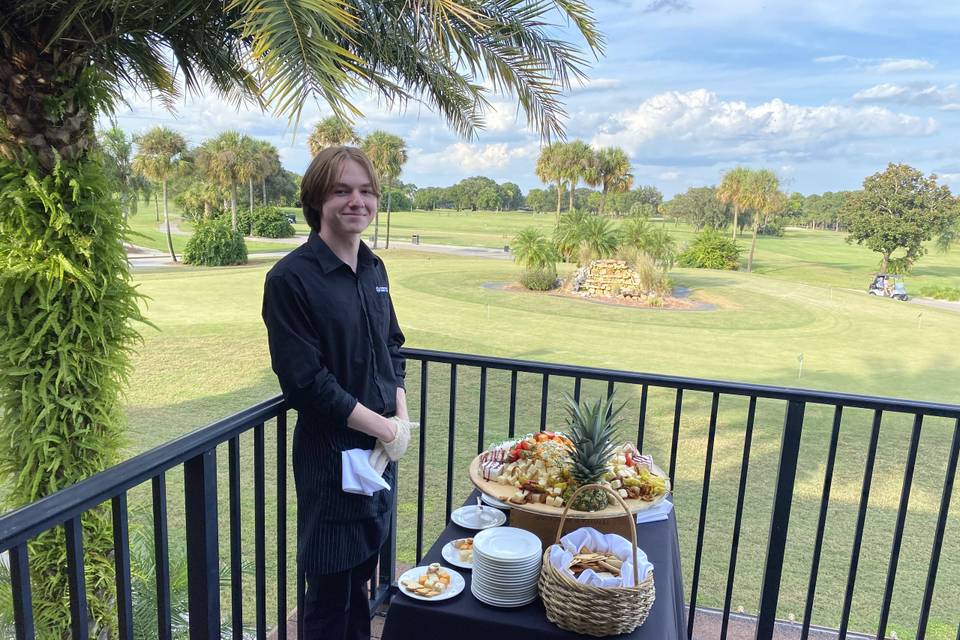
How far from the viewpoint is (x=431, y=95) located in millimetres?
5707

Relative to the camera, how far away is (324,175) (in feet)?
5.84

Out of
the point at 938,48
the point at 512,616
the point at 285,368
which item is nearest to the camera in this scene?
the point at 512,616

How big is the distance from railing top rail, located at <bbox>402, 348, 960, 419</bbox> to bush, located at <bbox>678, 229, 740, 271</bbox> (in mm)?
39275

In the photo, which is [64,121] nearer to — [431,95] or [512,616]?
[431,95]

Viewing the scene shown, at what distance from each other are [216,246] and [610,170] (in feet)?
82.7

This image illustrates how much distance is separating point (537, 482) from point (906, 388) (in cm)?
1824

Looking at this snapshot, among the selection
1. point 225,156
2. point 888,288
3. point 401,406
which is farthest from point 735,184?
point 401,406

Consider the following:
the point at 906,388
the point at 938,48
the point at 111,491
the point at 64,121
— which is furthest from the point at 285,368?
the point at 938,48

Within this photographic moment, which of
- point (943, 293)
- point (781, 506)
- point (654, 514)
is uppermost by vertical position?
point (654, 514)

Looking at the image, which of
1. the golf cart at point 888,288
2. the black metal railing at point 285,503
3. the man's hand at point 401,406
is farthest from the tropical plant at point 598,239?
the man's hand at point 401,406

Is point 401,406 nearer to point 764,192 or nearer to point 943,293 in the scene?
point 943,293

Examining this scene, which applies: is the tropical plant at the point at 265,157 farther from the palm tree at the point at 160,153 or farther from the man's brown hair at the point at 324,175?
the man's brown hair at the point at 324,175

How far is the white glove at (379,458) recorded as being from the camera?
1887mm

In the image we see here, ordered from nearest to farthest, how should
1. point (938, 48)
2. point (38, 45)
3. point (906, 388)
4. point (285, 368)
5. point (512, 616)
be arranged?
point (512, 616) → point (285, 368) → point (38, 45) → point (906, 388) → point (938, 48)
